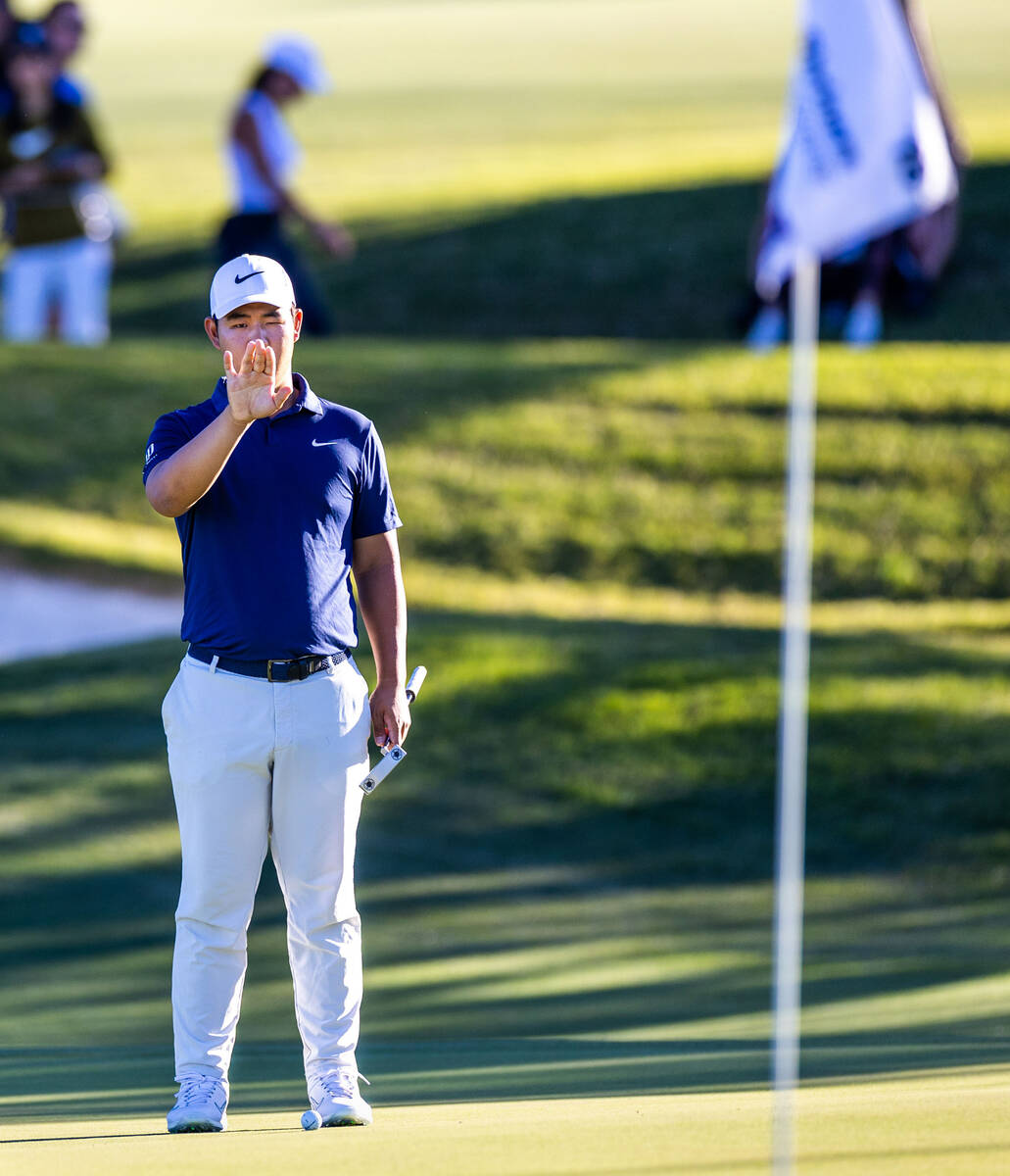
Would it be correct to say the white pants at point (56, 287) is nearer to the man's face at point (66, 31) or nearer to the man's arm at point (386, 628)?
the man's face at point (66, 31)

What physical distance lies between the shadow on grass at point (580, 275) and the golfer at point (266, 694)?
15659mm

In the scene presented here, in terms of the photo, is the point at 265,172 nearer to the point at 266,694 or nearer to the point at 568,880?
the point at 568,880

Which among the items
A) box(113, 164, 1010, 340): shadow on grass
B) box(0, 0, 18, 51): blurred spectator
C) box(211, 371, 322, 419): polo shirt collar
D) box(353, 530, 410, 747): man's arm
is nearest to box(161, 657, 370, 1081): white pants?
box(353, 530, 410, 747): man's arm

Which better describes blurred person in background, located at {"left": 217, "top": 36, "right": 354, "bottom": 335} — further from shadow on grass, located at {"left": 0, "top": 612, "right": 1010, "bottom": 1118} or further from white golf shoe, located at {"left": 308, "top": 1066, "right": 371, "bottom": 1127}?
white golf shoe, located at {"left": 308, "top": 1066, "right": 371, "bottom": 1127}

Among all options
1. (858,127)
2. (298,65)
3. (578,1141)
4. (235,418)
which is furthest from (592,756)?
(235,418)

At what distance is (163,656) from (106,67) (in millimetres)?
39683

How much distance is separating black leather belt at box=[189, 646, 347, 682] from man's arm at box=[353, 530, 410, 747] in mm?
246

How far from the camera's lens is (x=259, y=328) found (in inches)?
146

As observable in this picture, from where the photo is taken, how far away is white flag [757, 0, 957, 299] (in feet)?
23.8

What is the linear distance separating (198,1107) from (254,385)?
1.38 meters

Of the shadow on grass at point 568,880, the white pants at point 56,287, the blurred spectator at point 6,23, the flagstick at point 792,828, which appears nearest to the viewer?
the flagstick at point 792,828

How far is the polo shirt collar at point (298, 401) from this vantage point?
3838 millimetres

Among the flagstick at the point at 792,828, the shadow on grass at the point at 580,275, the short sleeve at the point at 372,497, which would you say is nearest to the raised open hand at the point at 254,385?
the short sleeve at the point at 372,497

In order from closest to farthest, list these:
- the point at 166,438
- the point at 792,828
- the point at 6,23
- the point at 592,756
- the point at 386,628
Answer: the point at 166,438
the point at 386,628
the point at 792,828
the point at 592,756
the point at 6,23
